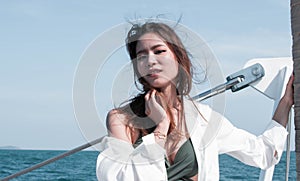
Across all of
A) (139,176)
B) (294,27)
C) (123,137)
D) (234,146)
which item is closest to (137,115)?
(123,137)

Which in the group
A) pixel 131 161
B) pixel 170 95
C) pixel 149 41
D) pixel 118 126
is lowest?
pixel 131 161

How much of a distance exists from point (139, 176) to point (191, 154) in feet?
0.71

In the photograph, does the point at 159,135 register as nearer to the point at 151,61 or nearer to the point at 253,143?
the point at 151,61

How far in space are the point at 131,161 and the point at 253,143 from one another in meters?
0.49

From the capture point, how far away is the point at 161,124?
5.75 ft

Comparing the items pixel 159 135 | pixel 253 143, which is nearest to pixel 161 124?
pixel 159 135

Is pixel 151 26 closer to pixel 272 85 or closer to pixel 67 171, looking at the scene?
pixel 272 85

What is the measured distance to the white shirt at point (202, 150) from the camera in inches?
65.4

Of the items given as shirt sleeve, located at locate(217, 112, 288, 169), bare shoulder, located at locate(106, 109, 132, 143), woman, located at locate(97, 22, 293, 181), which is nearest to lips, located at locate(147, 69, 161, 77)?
woman, located at locate(97, 22, 293, 181)

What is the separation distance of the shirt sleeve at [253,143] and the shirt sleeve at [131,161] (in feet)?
1.02

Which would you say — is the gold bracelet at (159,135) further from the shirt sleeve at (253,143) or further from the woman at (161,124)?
the shirt sleeve at (253,143)

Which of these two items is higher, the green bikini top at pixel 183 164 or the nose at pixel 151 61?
the nose at pixel 151 61

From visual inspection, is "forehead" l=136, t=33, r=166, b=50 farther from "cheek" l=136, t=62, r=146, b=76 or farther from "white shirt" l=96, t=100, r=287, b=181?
"white shirt" l=96, t=100, r=287, b=181

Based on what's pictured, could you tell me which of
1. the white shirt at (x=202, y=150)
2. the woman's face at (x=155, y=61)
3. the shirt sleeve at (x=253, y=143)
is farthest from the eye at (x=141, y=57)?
the shirt sleeve at (x=253, y=143)
